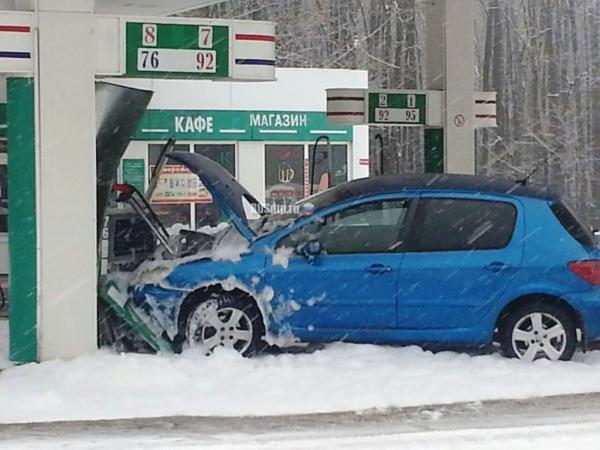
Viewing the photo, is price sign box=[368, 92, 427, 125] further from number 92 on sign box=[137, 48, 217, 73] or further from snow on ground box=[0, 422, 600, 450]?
snow on ground box=[0, 422, 600, 450]

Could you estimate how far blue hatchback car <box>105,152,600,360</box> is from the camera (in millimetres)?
10906

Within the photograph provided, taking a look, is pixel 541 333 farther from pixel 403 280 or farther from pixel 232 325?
pixel 232 325

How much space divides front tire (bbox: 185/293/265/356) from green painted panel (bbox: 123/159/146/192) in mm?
12106

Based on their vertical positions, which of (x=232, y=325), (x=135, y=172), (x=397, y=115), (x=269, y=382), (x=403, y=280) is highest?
(x=397, y=115)

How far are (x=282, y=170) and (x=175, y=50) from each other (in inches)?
511

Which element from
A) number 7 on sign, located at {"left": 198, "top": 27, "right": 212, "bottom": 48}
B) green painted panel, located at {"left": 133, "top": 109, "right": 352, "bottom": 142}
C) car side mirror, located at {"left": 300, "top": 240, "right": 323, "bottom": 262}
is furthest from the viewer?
green painted panel, located at {"left": 133, "top": 109, "right": 352, "bottom": 142}

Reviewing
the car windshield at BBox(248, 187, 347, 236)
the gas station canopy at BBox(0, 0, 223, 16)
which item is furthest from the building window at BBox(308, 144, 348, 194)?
the car windshield at BBox(248, 187, 347, 236)

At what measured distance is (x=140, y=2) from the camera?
17.3m

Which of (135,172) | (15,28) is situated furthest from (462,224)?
(135,172)

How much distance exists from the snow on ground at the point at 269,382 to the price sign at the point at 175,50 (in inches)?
104

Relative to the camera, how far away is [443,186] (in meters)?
11.4

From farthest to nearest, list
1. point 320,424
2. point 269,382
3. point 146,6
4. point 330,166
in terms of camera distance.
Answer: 1. point 330,166
2. point 146,6
3. point 269,382
4. point 320,424

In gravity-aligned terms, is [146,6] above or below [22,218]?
above

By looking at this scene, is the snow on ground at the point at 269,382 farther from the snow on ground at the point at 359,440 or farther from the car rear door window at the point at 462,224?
the car rear door window at the point at 462,224
